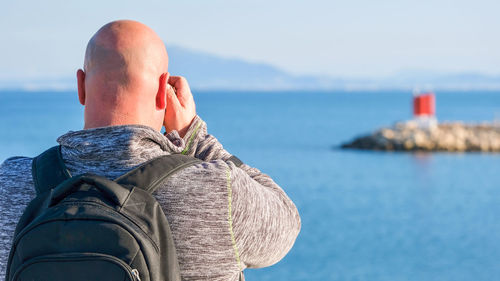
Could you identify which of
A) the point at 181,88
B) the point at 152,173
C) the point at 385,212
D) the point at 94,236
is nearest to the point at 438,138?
the point at 385,212

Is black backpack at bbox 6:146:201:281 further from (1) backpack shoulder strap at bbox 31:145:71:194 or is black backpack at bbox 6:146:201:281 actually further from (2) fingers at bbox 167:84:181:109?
(2) fingers at bbox 167:84:181:109

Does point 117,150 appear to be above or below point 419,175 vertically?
above

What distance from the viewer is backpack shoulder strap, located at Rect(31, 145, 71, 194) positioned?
4.50 feet

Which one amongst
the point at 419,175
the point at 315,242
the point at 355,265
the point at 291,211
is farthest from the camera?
the point at 419,175

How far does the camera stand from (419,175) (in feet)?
94.3

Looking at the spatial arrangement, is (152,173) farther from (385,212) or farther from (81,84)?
(385,212)

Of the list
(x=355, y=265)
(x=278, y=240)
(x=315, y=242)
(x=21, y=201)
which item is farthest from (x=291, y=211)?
(x=315, y=242)

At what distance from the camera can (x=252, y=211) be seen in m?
1.40

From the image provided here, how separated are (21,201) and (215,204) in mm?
391

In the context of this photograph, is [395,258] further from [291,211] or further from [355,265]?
[291,211]

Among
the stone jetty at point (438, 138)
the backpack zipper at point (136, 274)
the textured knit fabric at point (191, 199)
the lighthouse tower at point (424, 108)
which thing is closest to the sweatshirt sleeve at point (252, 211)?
the textured knit fabric at point (191, 199)

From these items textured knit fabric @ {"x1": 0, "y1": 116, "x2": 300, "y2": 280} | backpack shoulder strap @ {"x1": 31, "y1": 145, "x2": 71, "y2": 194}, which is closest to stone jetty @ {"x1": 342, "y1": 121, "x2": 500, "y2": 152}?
textured knit fabric @ {"x1": 0, "y1": 116, "x2": 300, "y2": 280}

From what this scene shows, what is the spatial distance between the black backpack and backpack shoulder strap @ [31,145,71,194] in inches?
1.9

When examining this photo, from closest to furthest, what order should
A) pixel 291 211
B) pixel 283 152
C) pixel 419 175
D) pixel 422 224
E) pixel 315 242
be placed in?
pixel 291 211 → pixel 315 242 → pixel 422 224 → pixel 419 175 → pixel 283 152
